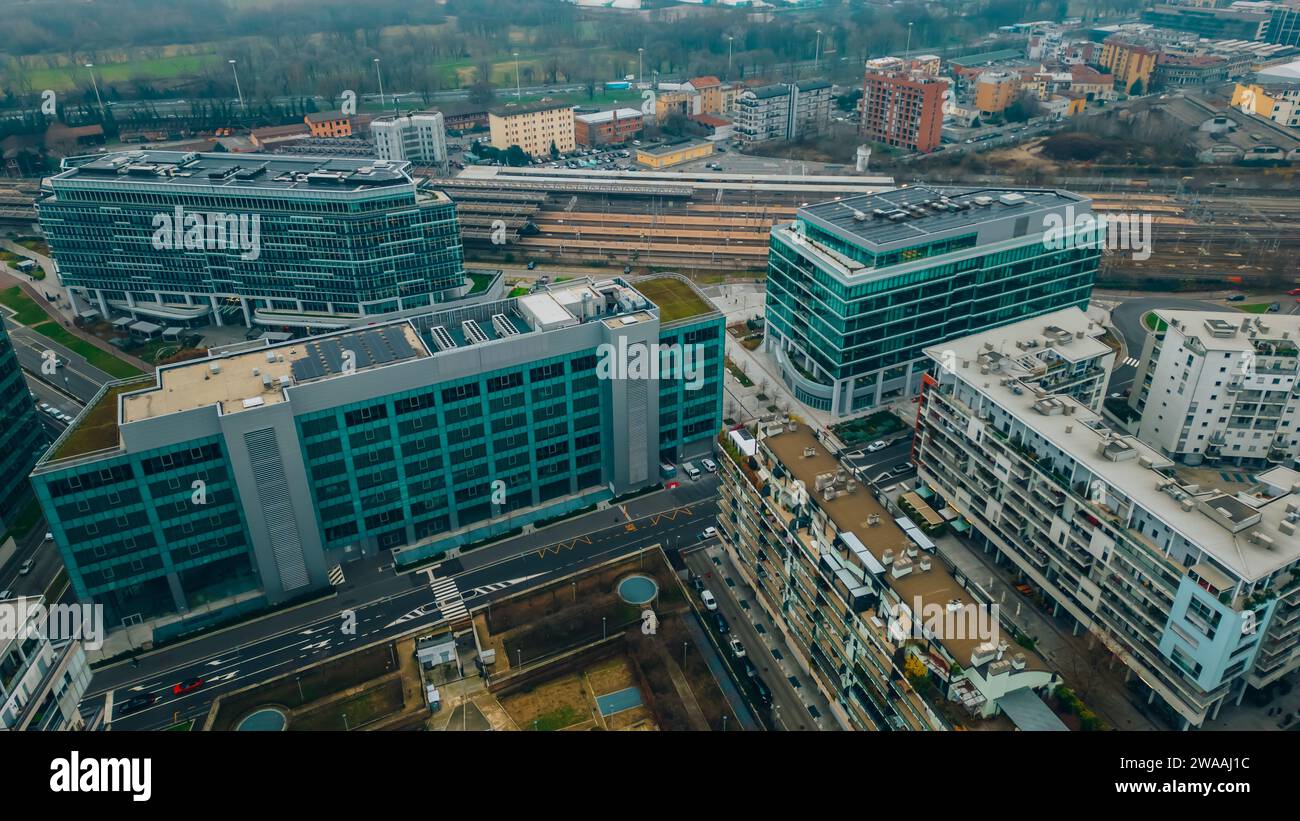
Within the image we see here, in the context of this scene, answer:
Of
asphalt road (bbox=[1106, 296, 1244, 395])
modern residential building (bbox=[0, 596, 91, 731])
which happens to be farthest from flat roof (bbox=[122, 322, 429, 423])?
asphalt road (bbox=[1106, 296, 1244, 395])

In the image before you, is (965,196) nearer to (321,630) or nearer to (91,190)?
(321,630)

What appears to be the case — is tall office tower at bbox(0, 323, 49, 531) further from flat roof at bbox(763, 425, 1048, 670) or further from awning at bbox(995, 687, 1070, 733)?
awning at bbox(995, 687, 1070, 733)

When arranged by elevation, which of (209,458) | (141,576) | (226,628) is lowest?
(226,628)

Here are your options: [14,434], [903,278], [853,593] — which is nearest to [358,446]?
[14,434]

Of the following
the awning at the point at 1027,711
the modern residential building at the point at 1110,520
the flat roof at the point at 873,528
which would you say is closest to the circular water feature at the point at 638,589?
the flat roof at the point at 873,528

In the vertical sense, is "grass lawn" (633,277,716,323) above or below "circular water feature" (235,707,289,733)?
above

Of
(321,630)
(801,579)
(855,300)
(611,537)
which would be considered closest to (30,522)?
(321,630)

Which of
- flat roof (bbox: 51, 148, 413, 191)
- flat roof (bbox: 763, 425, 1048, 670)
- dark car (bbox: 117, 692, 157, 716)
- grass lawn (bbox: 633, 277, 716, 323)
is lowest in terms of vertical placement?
dark car (bbox: 117, 692, 157, 716)

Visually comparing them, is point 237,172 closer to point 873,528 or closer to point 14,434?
point 14,434

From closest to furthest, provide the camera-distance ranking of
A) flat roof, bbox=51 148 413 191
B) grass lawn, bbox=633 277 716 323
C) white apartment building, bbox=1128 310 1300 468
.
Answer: white apartment building, bbox=1128 310 1300 468, grass lawn, bbox=633 277 716 323, flat roof, bbox=51 148 413 191
